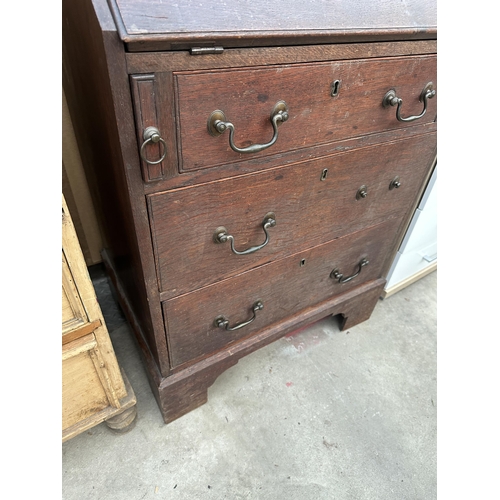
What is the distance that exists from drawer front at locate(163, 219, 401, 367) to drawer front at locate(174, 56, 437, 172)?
1.04 feet

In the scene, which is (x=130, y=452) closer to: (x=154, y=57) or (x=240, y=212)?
(x=240, y=212)

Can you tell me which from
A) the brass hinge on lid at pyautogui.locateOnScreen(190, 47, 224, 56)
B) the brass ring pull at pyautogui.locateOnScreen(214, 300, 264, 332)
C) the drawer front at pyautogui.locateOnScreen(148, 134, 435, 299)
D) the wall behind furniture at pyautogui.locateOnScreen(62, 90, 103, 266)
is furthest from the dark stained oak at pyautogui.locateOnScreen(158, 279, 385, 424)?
the brass hinge on lid at pyautogui.locateOnScreen(190, 47, 224, 56)

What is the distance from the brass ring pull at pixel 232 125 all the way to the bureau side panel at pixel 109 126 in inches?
4.5

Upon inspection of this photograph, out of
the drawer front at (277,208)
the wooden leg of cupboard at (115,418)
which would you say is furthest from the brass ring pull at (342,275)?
the wooden leg of cupboard at (115,418)

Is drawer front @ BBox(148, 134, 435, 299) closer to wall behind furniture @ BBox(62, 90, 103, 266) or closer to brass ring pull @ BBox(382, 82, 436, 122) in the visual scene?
brass ring pull @ BBox(382, 82, 436, 122)

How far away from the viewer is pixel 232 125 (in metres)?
0.53

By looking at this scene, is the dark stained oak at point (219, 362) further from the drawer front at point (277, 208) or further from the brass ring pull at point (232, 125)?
the brass ring pull at point (232, 125)

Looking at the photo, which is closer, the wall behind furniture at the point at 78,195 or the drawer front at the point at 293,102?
the drawer front at the point at 293,102

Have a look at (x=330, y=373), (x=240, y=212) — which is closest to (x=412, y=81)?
(x=240, y=212)

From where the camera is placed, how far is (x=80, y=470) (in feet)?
3.06

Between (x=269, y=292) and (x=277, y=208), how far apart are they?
272 millimetres

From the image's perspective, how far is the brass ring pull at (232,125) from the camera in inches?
20.6

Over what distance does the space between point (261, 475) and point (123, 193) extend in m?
0.81

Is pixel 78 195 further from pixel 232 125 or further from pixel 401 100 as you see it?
pixel 401 100
